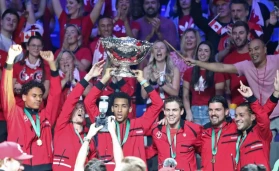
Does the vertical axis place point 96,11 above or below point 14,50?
above

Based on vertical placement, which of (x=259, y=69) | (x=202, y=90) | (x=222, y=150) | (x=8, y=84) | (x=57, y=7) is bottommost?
(x=222, y=150)

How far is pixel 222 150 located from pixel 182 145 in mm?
457

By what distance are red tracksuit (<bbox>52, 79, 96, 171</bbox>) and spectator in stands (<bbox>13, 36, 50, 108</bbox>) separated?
157 centimetres

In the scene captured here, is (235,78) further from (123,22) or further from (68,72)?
(68,72)

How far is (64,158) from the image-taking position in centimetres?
1104

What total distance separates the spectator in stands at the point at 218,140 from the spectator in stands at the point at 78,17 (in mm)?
3082

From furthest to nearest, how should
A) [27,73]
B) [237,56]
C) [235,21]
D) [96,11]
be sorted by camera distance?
[96,11] → [235,21] → [237,56] → [27,73]

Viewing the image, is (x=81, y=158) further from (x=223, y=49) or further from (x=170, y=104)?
(x=223, y=49)

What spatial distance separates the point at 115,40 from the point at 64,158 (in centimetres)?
146

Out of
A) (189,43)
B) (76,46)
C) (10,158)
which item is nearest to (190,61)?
(189,43)

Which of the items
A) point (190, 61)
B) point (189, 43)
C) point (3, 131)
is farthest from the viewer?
point (189, 43)

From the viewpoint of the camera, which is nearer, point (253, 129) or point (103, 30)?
point (253, 129)

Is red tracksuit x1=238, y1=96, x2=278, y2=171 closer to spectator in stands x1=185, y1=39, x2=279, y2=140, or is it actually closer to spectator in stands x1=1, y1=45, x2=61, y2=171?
spectator in stands x1=185, y1=39, x2=279, y2=140

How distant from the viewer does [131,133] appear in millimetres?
11125
